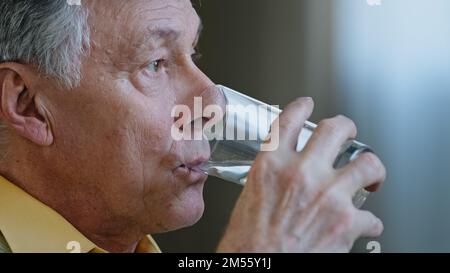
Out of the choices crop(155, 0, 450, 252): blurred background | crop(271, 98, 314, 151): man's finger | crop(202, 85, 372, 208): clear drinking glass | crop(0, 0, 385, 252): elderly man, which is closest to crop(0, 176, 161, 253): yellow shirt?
crop(0, 0, 385, 252): elderly man

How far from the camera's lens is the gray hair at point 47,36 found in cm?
102

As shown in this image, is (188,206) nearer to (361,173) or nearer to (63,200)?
(63,200)

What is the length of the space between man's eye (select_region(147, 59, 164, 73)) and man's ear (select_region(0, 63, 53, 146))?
17cm

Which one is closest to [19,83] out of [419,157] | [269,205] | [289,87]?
[269,205]

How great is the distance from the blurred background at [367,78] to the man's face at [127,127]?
2.84 ft

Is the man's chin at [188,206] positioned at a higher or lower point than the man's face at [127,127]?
lower

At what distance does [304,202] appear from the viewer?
80cm

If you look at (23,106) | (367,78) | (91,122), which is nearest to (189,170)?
(91,122)

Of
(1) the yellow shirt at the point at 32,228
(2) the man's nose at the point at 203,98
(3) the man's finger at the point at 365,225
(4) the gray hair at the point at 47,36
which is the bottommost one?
(1) the yellow shirt at the point at 32,228

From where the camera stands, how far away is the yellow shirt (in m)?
1.00

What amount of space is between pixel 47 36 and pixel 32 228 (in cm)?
28

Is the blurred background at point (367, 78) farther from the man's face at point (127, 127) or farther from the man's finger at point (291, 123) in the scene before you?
the man's finger at point (291, 123)

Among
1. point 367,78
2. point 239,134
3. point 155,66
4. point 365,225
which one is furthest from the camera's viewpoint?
point 367,78

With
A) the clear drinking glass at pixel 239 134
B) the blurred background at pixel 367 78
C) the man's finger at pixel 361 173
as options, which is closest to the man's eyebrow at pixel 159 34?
the clear drinking glass at pixel 239 134
